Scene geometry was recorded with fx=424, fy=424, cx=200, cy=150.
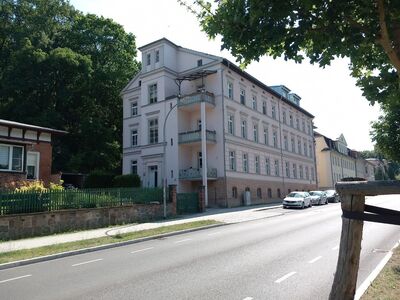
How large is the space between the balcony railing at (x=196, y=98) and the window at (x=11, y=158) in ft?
55.0

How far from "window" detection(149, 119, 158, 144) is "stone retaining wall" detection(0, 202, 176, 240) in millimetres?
16116

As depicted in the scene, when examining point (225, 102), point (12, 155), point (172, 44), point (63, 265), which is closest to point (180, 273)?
point (63, 265)

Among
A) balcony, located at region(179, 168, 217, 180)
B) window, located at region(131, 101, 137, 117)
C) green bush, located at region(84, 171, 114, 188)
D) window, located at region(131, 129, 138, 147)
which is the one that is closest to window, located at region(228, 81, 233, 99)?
balcony, located at region(179, 168, 217, 180)

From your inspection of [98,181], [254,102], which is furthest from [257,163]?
[98,181]

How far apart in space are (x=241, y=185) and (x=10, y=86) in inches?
1025

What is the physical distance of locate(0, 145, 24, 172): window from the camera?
937 inches

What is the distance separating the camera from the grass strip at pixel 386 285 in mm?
6362

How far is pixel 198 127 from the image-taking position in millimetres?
39969

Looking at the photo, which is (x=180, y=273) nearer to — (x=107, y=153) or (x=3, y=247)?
(x=3, y=247)

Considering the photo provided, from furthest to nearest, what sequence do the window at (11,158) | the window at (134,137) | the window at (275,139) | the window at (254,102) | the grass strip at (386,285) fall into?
1. the window at (275,139)
2. the window at (254,102)
3. the window at (134,137)
4. the window at (11,158)
5. the grass strip at (386,285)

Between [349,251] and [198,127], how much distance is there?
118 ft

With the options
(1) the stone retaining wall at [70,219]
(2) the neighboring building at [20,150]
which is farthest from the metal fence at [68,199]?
(2) the neighboring building at [20,150]

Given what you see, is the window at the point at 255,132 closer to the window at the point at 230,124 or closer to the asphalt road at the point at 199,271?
the window at the point at 230,124

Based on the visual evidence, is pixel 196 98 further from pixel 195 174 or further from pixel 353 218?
pixel 353 218
